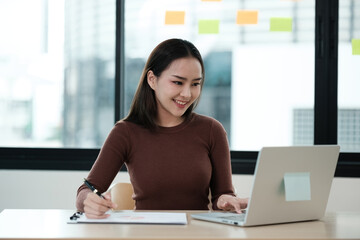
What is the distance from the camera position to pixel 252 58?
127 inches

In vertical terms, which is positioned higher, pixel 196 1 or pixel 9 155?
pixel 196 1

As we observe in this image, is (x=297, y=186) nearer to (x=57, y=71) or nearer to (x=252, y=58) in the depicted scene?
(x=252, y=58)

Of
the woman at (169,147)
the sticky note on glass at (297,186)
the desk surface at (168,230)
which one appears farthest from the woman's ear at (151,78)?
the sticky note on glass at (297,186)

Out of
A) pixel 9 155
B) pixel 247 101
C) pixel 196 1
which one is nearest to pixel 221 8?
pixel 196 1

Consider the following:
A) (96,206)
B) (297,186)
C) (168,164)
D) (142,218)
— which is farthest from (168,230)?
(168,164)

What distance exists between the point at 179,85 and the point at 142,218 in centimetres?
62

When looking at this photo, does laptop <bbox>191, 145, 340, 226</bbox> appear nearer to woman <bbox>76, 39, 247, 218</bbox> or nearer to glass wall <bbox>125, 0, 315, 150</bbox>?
woman <bbox>76, 39, 247, 218</bbox>

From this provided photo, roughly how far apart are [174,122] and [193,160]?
0.19 metres

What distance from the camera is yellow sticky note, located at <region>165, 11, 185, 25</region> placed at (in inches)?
128

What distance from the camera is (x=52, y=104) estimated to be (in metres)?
3.37

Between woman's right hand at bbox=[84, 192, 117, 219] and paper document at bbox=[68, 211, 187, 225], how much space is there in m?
0.02

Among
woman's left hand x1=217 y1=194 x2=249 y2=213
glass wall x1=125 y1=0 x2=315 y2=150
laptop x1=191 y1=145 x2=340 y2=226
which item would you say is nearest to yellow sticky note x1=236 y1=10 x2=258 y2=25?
glass wall x1=125 y1=0 x2=315 y2=150

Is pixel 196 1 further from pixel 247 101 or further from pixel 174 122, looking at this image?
pixel 174 122

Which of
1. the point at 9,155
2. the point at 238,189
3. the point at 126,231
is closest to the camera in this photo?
the point at 126,231
